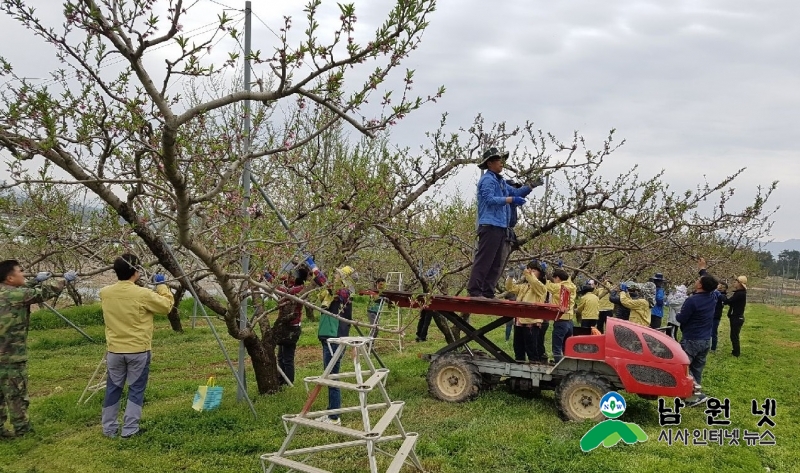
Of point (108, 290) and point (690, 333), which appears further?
point (690, 333)

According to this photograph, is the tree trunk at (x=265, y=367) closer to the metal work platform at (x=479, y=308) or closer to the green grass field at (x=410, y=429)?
the green grass field at (x=410, y=429)

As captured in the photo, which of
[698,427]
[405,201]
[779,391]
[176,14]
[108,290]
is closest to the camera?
[176,14]

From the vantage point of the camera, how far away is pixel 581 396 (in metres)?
7.18

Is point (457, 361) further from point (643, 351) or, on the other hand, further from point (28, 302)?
point (28, 302)

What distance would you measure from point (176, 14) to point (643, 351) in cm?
636

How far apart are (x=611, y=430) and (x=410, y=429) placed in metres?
2.33

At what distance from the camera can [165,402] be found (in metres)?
8.13

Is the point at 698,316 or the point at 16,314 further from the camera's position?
the point at 698,316

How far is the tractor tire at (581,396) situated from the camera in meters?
7.07

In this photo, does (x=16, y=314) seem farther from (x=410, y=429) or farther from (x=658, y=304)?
(x=658, y=304)

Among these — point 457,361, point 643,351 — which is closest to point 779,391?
point 643,351

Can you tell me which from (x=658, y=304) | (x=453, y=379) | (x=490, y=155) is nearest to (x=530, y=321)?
(x=453, y=379)

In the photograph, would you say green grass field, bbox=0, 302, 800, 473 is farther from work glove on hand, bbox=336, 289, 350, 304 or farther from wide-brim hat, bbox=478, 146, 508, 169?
wide-brim hat, bbox=478, 146, 508, 169

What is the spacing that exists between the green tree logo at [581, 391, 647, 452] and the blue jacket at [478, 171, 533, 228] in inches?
99.5
